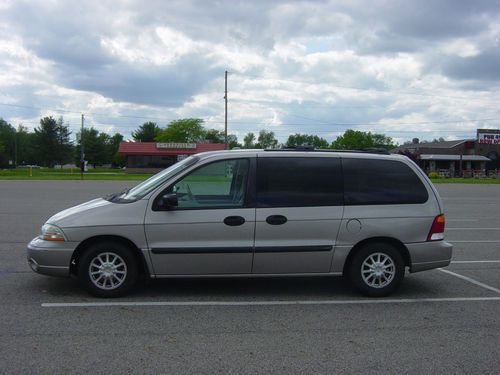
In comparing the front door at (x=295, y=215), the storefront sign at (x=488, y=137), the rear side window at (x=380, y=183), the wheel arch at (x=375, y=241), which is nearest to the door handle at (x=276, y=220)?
the front door at (x=295, y=215)

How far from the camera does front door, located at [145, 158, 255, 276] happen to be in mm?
5828

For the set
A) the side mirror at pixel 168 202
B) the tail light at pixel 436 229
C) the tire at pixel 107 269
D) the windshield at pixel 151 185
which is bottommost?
the tire at pixel 107 269

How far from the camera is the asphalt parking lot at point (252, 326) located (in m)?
4.16

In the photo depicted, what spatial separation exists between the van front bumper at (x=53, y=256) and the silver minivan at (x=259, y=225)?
0.04 ft

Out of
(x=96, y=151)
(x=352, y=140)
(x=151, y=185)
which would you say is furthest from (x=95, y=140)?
(x=151, y=185)

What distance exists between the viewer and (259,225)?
5.93 meters

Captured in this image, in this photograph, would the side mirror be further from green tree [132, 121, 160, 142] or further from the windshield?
green tree [132, 121, 160, 142]

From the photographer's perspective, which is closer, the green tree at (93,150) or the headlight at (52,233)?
the headlight at (52,233)

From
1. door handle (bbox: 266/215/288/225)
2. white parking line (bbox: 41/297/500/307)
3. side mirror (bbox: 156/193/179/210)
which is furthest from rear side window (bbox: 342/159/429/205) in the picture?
side mirror (bbox: 156/193/179/210)

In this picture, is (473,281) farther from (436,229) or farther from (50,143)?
(50,143)

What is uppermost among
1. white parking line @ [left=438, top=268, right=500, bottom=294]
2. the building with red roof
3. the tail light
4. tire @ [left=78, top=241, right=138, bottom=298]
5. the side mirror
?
the building with red roof

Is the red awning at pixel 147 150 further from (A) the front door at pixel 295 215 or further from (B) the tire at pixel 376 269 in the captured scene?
(B) the tire at pixel 376 269

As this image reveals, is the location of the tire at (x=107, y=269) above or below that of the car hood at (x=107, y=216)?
below

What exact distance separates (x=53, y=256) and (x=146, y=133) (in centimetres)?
13473
